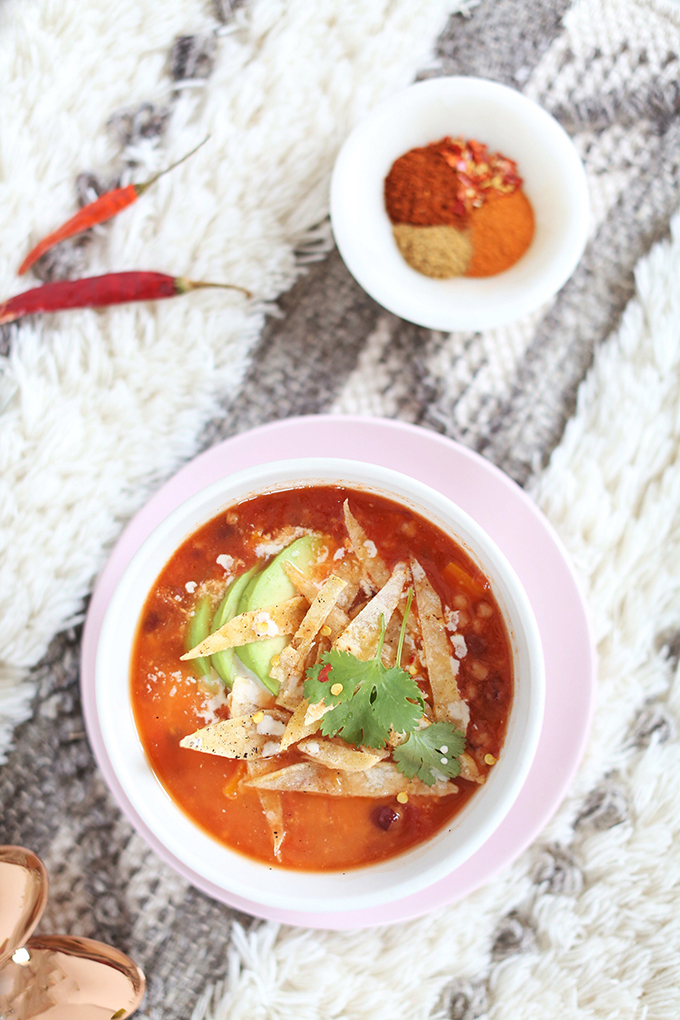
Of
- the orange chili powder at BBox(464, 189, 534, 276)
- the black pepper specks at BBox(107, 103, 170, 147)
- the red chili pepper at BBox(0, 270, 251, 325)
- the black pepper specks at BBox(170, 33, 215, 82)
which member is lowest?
the orange chili powder at BBox(464, 189, 534, 276)

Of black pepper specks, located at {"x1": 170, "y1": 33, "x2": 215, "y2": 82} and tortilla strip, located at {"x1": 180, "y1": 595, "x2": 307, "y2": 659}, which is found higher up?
black pepper specks, located at {"x1": 170, "y1": 33, "x2": 215, "y2": 82}

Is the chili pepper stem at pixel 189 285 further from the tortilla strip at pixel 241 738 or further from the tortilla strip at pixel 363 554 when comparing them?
the tortilla strip at pixel 241 738

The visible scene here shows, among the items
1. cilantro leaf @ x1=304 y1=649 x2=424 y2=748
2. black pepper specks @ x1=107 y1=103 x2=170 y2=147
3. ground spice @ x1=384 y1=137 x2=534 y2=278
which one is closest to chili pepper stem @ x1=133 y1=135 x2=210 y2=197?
black pepper specks @ x1=107 y1=103 x2=170 y2=147

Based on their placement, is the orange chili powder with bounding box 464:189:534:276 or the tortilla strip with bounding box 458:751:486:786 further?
the orange chili powder with bounding box 464:189:534:276

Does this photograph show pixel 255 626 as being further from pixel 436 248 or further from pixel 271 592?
pixel 436 248

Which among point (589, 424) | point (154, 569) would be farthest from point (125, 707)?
point (589, 424)

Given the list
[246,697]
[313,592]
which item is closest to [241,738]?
[246,697]

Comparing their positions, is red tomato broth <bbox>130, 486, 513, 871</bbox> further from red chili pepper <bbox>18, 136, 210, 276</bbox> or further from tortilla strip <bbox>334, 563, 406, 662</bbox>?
red chili pepper <bbox>18, 136, 210, 276</bbox>
